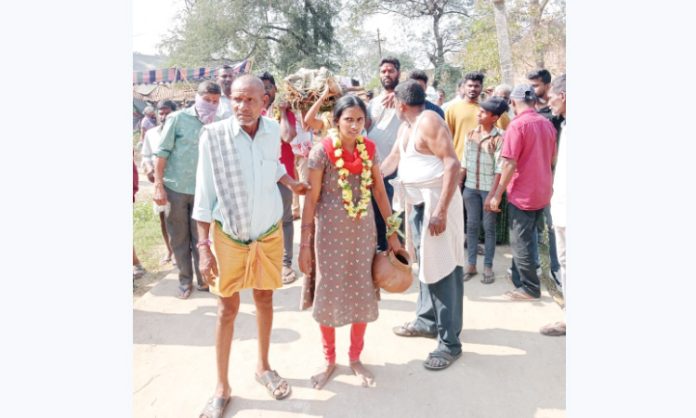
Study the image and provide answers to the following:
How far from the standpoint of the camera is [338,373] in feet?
10.5

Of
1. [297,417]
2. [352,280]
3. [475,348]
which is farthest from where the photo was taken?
[475,348]

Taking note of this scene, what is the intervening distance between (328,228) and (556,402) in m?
1.85

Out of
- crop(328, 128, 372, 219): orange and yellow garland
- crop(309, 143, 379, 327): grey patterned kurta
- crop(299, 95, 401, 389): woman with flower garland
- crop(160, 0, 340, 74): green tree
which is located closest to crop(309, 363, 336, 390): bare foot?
crop(299, 95, 401, 389): woman with flower garland

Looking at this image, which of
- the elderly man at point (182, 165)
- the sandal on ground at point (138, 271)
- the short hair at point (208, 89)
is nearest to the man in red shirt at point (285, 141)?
the short hair at point (208, 89)

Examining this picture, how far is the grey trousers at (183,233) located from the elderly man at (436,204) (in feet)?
7.56

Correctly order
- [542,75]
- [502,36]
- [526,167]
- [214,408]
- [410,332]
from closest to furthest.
A: [214,408]
[410,332]
[526,167]
[542,75]
[502,36]

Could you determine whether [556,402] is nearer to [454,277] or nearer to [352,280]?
[454,277]

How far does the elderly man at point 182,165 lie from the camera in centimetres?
415

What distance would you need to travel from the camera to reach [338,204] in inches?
115

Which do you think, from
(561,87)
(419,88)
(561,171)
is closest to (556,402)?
(561,171)

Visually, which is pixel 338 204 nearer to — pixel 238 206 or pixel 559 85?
pixel 238 206

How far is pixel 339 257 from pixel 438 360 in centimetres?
110

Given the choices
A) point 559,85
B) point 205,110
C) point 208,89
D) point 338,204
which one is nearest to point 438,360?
point 338,204

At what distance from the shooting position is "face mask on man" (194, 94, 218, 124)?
4266 millimetres
